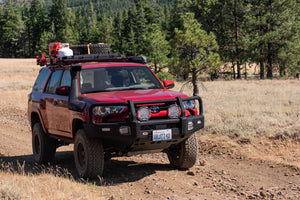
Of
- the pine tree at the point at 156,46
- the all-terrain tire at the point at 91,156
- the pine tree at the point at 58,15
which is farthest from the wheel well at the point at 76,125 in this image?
the pine tree at the point at 58,15

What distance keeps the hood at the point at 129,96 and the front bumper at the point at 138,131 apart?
0.54ft

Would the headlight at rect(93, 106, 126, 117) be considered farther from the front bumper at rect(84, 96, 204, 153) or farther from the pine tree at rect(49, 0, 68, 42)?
the pine tree at rect(49, 0, 68, 42)

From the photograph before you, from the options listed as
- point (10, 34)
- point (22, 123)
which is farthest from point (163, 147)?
point (10, 34)

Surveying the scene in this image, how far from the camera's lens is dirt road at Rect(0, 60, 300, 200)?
19.8ft

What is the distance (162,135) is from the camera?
6.49m

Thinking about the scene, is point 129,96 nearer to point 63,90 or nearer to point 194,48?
point 63,90

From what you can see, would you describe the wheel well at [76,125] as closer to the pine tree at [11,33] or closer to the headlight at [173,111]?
the headlight at [173,111]

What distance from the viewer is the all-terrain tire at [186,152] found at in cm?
743

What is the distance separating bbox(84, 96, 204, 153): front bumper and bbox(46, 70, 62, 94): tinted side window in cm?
209

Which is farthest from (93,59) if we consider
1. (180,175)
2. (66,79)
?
(180,175)

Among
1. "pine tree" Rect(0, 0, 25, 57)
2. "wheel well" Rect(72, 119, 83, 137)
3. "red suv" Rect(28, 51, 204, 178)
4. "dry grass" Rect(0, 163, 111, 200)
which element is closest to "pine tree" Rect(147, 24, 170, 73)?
"red suv" Rect(28, 51, 204, 178)

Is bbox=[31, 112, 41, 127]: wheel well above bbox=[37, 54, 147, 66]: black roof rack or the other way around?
the other way around

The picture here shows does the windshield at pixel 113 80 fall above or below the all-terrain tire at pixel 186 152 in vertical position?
above

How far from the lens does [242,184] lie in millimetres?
6848
